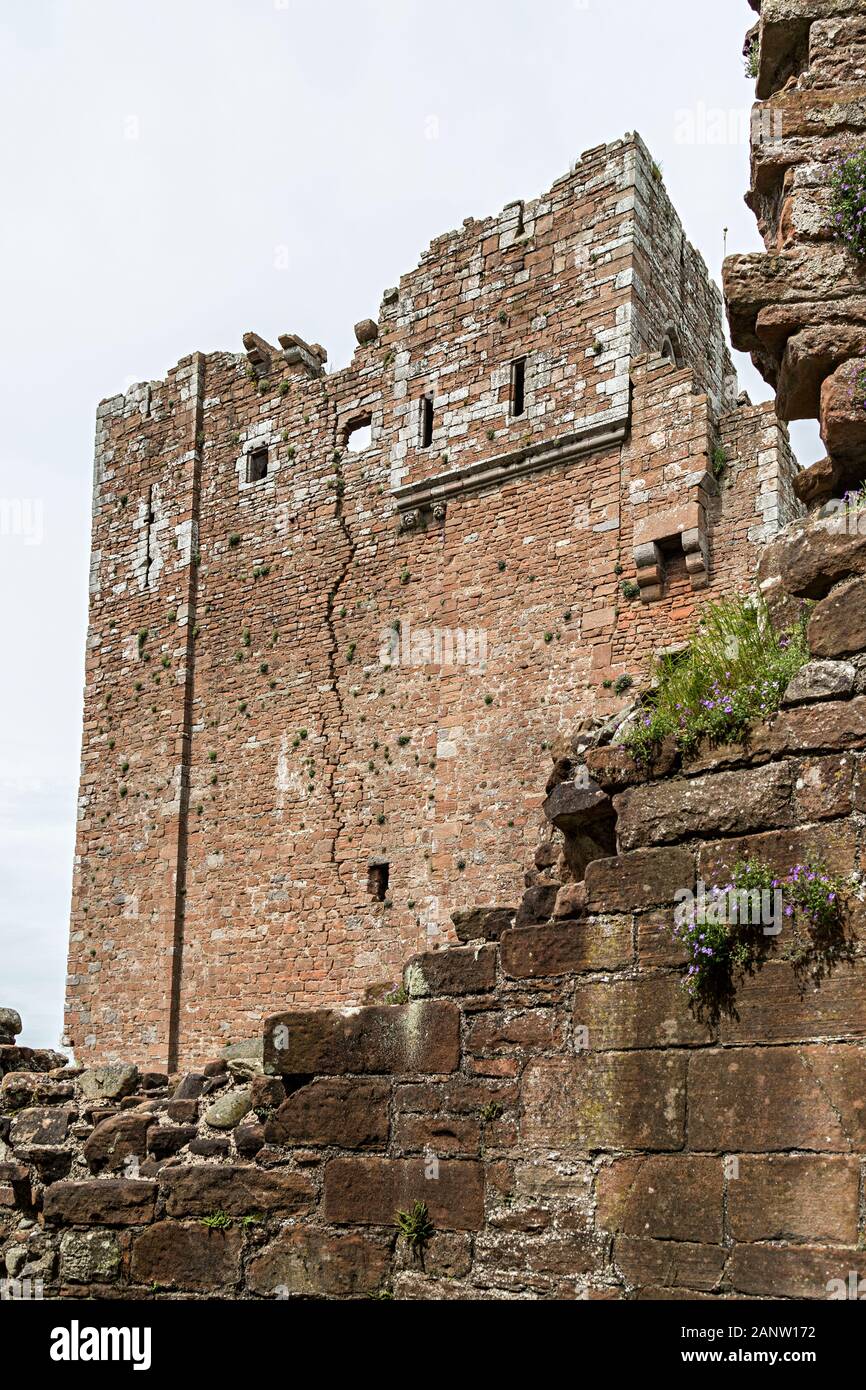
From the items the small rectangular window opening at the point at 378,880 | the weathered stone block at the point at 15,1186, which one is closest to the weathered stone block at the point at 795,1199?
the weathered stone block at the point at 15,1186

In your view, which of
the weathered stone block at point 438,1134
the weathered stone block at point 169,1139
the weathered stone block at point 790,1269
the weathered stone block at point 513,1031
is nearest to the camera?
the weathered stone block at point 790,1269

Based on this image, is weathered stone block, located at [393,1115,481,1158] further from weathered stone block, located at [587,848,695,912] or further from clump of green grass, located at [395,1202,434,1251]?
weathered stone block, located at [587,848,695,912]

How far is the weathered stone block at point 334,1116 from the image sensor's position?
16.5ft

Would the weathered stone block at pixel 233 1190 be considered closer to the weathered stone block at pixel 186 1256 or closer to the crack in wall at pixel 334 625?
the weathered stone block at pixel 186 1256

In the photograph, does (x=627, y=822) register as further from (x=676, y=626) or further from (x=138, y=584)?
(x=138, y=584)

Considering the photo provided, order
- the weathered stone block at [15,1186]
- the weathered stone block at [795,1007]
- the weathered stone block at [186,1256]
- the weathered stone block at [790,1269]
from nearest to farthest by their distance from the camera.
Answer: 1. the weathered stone block at [790,1269]
2. the weathered stone block at [795,1007]
3. the weathered stone block at [186,1256]
4. the weathered stone block at [15,1186]

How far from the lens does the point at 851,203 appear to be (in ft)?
15.8

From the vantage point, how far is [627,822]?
461 centimetres

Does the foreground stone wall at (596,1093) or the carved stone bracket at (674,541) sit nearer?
the foreground stone wall at (596,1093)

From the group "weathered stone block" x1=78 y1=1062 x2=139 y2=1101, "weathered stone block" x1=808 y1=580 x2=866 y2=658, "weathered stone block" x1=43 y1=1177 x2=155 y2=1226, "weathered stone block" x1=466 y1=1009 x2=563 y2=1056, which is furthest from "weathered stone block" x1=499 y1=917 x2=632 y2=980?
"weathered stone block" x1=78 y1=1062 x2=139 y2=1101

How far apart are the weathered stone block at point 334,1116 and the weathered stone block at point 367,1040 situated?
0.06 m
